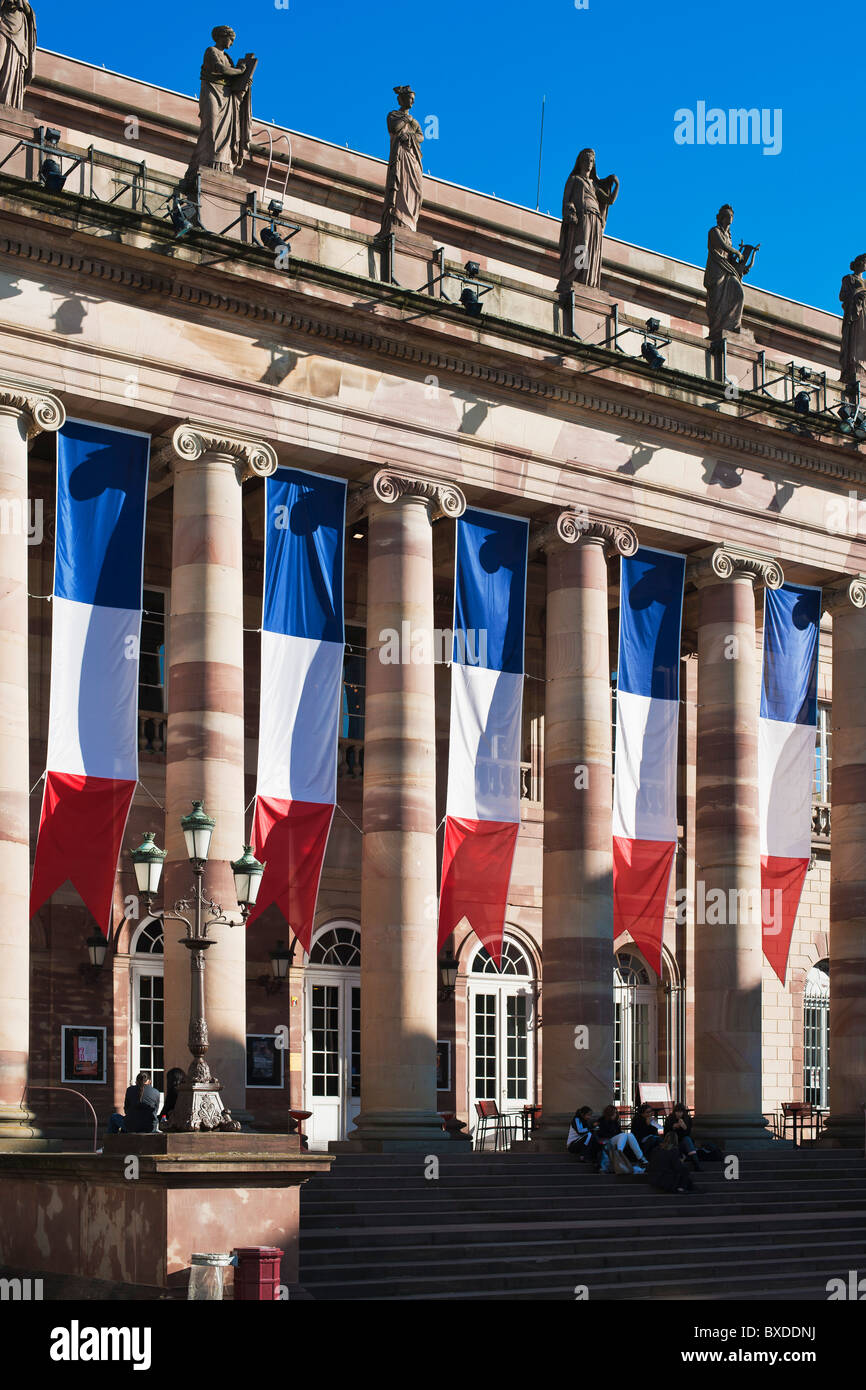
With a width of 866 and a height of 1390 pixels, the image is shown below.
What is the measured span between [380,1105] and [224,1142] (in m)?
9.75

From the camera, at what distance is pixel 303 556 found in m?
29.8

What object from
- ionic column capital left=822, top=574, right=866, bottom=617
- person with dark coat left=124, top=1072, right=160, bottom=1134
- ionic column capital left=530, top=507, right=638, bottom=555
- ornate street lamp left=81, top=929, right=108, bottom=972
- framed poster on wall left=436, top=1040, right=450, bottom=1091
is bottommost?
framed poster on wall left=436, top=1040, right=450, bottom=1091

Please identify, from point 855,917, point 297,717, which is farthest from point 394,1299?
point 855,917

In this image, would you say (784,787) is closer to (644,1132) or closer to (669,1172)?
(644,1132)

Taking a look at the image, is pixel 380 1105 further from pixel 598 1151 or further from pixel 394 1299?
pixel 394 1299

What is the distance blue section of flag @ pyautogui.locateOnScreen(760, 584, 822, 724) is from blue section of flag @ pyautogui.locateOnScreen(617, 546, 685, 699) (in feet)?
6.44

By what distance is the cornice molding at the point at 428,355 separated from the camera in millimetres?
28109

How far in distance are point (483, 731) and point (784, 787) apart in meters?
6.87

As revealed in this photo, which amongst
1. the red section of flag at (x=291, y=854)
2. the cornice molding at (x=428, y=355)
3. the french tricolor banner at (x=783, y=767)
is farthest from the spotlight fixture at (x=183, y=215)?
the french tricolor banner at (x=783, y=767)

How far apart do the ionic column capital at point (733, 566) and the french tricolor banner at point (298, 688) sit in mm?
7776

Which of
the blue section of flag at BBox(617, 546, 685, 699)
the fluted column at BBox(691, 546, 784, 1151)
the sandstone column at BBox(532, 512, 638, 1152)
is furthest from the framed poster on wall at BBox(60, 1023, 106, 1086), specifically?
the blue section of flag at BBox(617, 546, 685, 699)

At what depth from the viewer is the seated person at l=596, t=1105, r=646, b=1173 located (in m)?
28.9

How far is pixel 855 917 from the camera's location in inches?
1400

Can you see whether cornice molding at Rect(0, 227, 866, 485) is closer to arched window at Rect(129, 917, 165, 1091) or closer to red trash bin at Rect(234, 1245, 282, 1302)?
arched window at Rect(129, 917, 165, 1091)
